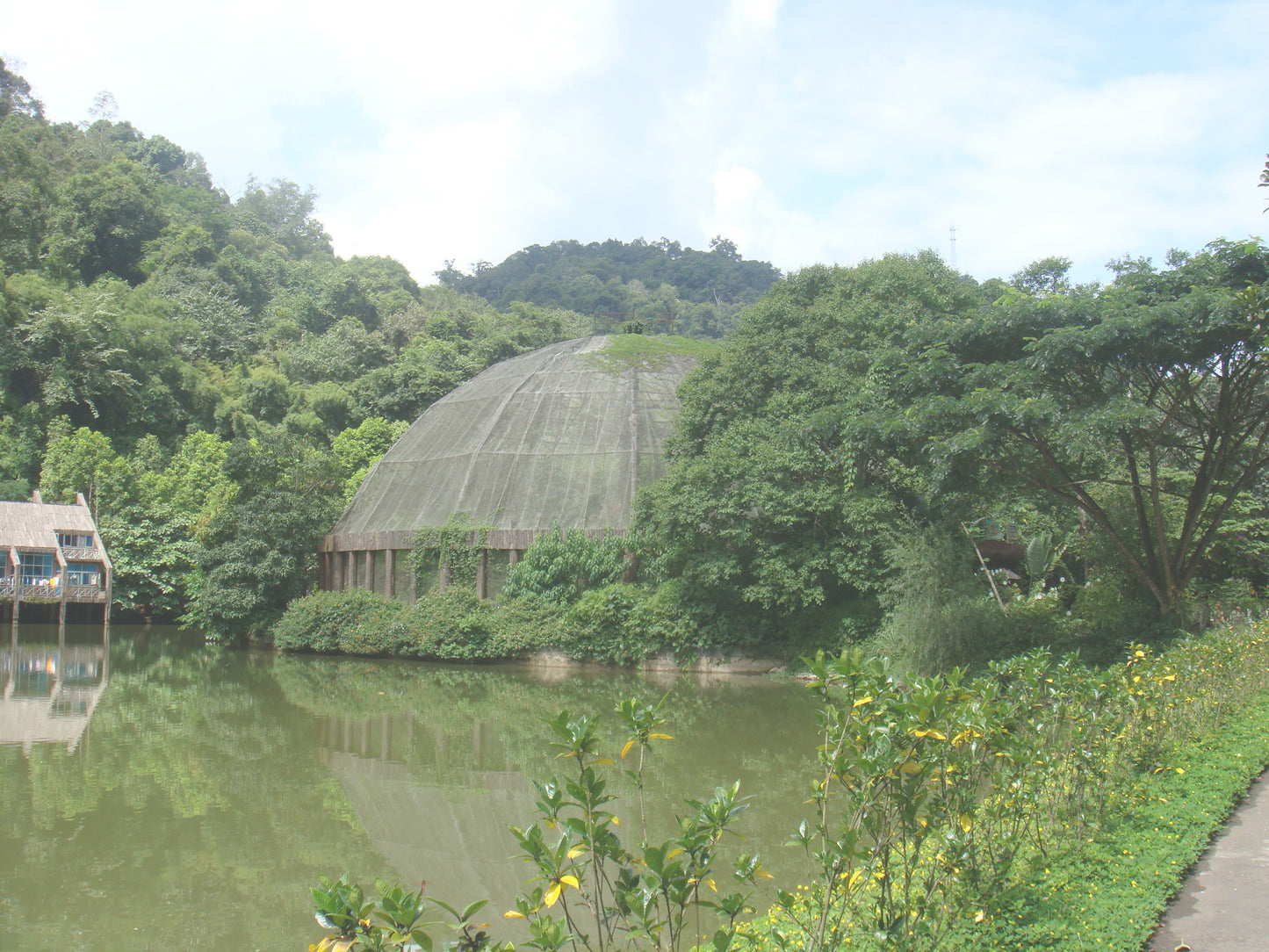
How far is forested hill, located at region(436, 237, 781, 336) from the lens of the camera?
Result: 89.9 meters

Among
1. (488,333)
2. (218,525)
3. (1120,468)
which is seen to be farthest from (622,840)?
(488,333)

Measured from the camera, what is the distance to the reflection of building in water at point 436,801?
8.32m

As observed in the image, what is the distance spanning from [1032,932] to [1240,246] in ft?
45.4

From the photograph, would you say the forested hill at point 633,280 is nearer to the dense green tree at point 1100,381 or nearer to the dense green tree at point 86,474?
the dense green tree at point 86,474

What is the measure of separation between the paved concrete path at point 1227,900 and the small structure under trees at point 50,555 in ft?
111

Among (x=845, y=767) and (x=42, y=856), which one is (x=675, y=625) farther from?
(x=845, y=767)

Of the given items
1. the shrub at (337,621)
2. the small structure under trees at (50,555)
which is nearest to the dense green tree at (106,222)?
the small structure under trees at (50,555)

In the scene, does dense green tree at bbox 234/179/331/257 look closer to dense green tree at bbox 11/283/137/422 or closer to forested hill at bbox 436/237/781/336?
forested hill at bbox 436/237/781/336

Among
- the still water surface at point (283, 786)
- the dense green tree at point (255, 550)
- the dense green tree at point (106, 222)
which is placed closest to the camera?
the still water surface at point (283, 786)

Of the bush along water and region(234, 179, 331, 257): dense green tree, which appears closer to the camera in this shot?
the bush along water

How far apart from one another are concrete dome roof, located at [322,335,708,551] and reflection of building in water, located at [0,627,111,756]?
8225mm

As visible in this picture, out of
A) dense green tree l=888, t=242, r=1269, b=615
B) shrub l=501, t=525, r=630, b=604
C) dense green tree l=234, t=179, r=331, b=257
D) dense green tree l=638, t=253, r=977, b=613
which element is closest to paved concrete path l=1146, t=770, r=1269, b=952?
dense green tree l=888, t=242, r=1269, b=615

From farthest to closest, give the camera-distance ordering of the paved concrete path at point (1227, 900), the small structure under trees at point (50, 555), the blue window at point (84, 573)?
the blue window at point (84, 573), the small structure under trees at point (50, 555), the paved concrete path at point (1227, 900)

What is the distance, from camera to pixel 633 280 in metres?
102
